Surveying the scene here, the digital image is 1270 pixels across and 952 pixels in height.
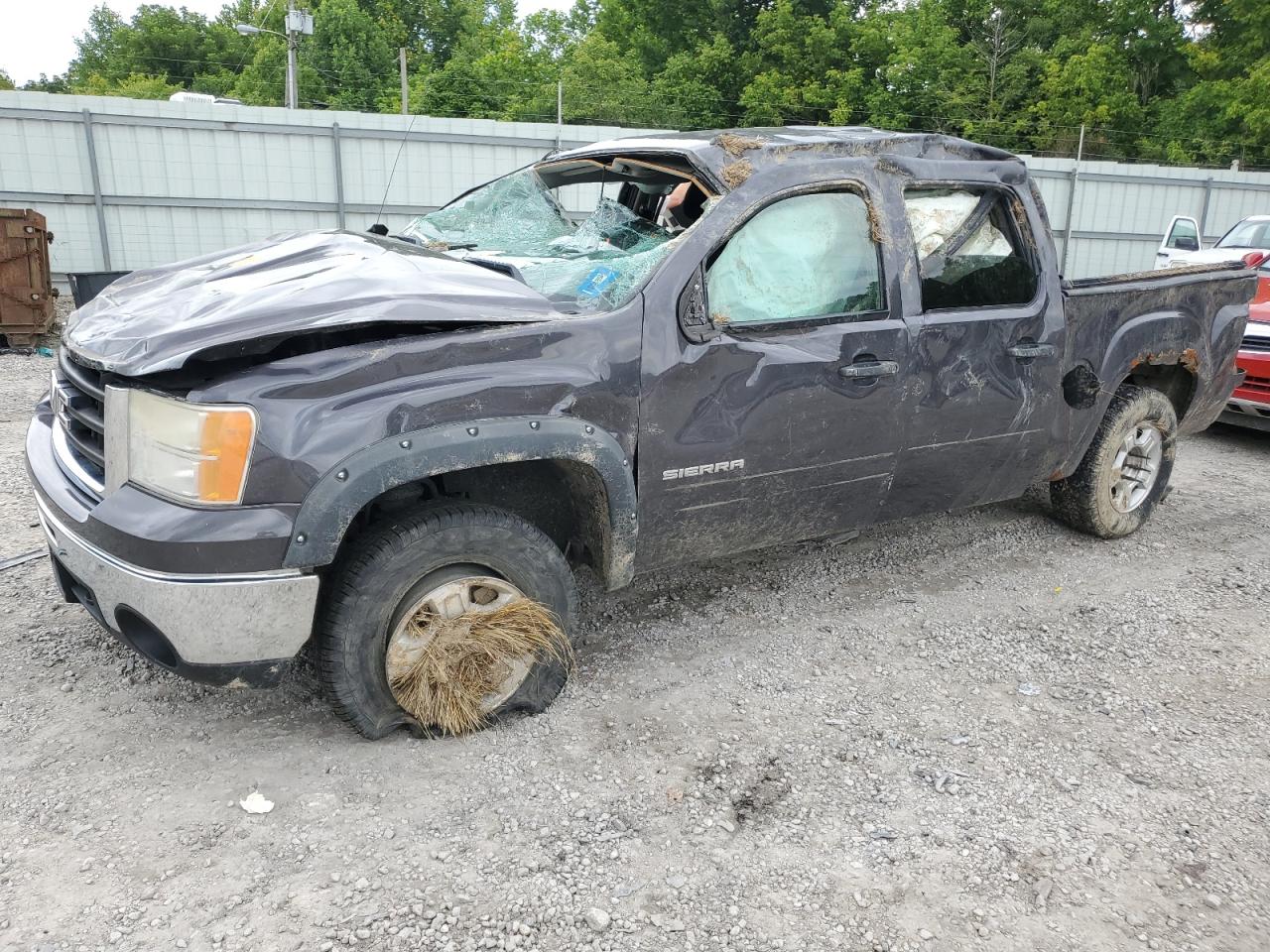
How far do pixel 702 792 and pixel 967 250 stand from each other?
95.3 inches

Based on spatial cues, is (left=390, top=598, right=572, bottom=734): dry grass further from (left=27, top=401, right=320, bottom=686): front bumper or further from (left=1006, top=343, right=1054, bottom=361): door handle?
(left=1006, top=343, right=1054, bottom=361): door handle

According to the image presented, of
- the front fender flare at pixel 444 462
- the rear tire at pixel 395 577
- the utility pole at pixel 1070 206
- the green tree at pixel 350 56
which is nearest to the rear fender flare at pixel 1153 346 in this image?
the front fender flare at pixel 444 462

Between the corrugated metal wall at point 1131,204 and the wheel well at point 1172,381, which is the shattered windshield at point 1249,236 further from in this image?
the wheel well at point 1172,381

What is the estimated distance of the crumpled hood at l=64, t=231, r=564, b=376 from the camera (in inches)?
102

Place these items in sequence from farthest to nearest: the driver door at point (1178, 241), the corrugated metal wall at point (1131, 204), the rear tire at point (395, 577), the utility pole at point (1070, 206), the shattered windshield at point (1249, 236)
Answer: the corrugated metal wall at point (1131, 204)
the utility pole at point (1070, 206)
the driver door at point (1178, 241)
the shattered windshield at point (1249, 236)
the rear tire at point (395, 577)

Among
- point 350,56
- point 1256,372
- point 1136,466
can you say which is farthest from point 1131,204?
point 350,56

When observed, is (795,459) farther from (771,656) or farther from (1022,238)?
(1022,238)

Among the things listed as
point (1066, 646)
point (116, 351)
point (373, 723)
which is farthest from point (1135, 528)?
point (116, 351)

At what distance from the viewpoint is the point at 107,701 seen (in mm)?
3166

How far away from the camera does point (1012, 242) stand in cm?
406

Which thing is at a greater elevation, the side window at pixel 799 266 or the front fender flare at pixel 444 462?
the side window at pixel 799 266

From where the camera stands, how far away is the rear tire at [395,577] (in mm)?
2760

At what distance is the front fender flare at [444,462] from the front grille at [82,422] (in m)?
0.72

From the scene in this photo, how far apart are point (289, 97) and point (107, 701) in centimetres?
2985
